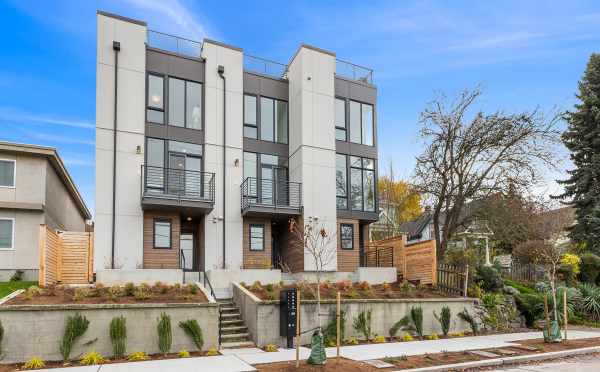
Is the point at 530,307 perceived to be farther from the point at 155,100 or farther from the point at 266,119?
the point at 155,100

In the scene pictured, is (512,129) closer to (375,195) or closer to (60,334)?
(375,195)

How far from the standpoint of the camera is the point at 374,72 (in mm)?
23297

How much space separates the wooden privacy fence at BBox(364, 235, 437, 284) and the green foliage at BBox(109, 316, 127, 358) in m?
10.9

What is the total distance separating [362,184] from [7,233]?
15.1 metres

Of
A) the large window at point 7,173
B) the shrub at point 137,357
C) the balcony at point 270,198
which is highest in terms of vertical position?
the large window at point 7,173

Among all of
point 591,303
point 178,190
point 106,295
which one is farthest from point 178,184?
point 591,303

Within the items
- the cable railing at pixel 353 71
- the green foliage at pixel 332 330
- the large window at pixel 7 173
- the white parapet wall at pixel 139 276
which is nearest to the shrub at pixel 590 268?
the cable railing at pixel 353 71

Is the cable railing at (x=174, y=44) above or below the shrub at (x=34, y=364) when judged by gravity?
above

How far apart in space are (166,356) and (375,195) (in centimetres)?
1311

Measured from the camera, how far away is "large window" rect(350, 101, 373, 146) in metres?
22.3

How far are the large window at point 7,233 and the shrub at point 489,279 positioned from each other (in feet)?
60.1

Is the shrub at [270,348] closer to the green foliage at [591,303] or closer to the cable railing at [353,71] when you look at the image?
the green foliage at [591,303]

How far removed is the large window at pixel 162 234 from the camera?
1798cm

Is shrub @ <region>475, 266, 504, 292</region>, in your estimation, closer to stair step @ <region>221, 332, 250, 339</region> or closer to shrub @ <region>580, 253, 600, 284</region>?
shrub @ <region>580, 253, 600, 284</region>
